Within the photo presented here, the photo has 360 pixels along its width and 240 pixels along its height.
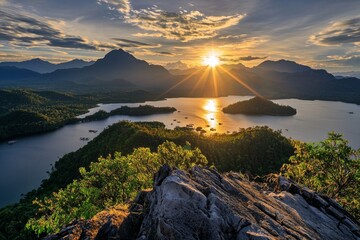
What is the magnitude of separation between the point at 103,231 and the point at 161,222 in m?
4.65

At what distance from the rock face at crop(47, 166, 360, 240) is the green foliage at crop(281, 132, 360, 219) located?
7.95 metres

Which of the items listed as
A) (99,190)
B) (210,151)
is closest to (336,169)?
(99,190)

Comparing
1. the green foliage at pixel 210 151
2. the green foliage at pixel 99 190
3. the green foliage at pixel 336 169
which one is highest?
the green foliage at pixel 336 169

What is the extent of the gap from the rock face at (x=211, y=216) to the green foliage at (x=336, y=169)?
7.95 m

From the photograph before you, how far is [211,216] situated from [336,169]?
25916 mm

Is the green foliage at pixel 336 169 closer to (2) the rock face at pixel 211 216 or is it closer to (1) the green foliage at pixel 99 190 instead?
(2) the rock face at pixel 211 216

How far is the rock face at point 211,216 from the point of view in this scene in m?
16.2

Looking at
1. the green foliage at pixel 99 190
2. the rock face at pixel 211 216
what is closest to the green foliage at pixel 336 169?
the rock face at pixel 211 216

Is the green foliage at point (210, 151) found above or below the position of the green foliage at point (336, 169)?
below

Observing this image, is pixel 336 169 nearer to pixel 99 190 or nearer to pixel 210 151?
pixel 99 190

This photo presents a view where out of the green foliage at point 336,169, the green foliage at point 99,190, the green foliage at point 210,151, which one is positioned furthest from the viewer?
the green foliage at point 210,151

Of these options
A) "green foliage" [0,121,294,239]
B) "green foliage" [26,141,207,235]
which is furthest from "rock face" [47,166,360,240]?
"green foliage" [0,121,294,239]

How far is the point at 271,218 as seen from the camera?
20406 mm

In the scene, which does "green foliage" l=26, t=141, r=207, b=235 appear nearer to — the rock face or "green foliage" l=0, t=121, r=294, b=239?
the rock face
